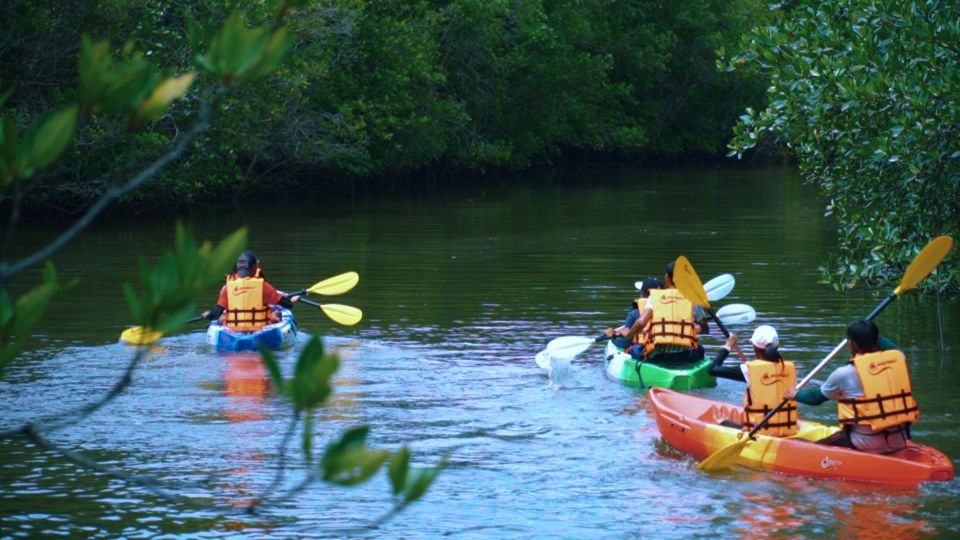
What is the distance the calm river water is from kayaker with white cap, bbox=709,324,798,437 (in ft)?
1.39

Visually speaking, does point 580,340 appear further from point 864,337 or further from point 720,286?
point 864,337

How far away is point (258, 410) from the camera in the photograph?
11.2 m

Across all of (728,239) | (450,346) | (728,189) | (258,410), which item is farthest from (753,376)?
(728,189)

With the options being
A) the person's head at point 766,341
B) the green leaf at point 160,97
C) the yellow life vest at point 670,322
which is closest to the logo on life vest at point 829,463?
the person's head at point 766,341

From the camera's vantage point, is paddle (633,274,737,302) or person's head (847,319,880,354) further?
paddle (633,274,737,302)

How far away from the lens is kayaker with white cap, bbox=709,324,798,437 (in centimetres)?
906

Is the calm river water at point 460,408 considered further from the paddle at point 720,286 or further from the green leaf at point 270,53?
the green leaf at point 270,53

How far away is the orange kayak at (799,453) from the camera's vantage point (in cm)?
844

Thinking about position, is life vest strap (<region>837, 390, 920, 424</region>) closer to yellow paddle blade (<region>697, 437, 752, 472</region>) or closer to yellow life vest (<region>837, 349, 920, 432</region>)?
yellow life vest (<region>837, 349, 920, 432</region>)

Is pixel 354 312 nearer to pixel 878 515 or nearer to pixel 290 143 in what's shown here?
pixel 878 515

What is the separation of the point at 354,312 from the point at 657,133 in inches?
1647

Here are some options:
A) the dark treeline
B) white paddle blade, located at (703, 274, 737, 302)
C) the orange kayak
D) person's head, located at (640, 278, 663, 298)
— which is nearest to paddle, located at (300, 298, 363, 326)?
the dark treeline

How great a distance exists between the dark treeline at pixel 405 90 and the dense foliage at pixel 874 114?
4589 mm

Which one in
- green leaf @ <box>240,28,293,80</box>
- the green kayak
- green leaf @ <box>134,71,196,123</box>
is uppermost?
green leaf @ <box>240,28,293,80</box>
